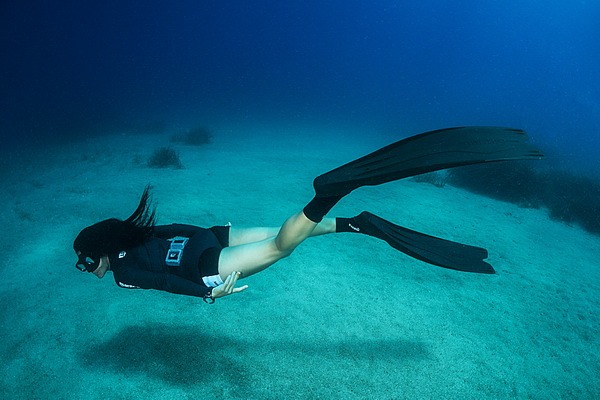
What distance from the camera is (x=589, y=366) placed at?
4.20m

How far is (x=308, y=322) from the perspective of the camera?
4531 millimetres

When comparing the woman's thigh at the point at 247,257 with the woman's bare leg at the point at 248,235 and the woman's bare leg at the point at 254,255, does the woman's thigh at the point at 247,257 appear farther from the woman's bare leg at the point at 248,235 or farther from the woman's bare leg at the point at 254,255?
the woman's bare leg at the point at 248,235

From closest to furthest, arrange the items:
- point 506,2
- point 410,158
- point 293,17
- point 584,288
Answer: point 410,158 < point 584,288 < point 506,2 < point 293,17

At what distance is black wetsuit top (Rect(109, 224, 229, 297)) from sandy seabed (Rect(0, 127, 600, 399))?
4.13ft

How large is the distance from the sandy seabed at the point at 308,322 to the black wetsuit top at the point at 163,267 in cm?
126

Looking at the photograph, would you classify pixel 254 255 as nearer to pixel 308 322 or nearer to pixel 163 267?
pixel 163 267

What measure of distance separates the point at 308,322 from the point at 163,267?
2341mm

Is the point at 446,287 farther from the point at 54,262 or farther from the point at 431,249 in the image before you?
the point at 54,262

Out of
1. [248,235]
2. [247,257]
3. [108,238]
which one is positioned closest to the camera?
[108,238]

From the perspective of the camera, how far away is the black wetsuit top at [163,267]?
329 cm

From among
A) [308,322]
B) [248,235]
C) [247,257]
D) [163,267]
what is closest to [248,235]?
[248,235]

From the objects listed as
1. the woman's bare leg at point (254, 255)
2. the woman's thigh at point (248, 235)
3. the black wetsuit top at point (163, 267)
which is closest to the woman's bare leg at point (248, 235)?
the woman's thigh at point (248, 235)

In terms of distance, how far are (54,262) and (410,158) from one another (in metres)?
6.93

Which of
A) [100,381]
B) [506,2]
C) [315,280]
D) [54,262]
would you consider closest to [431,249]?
[315,280]
